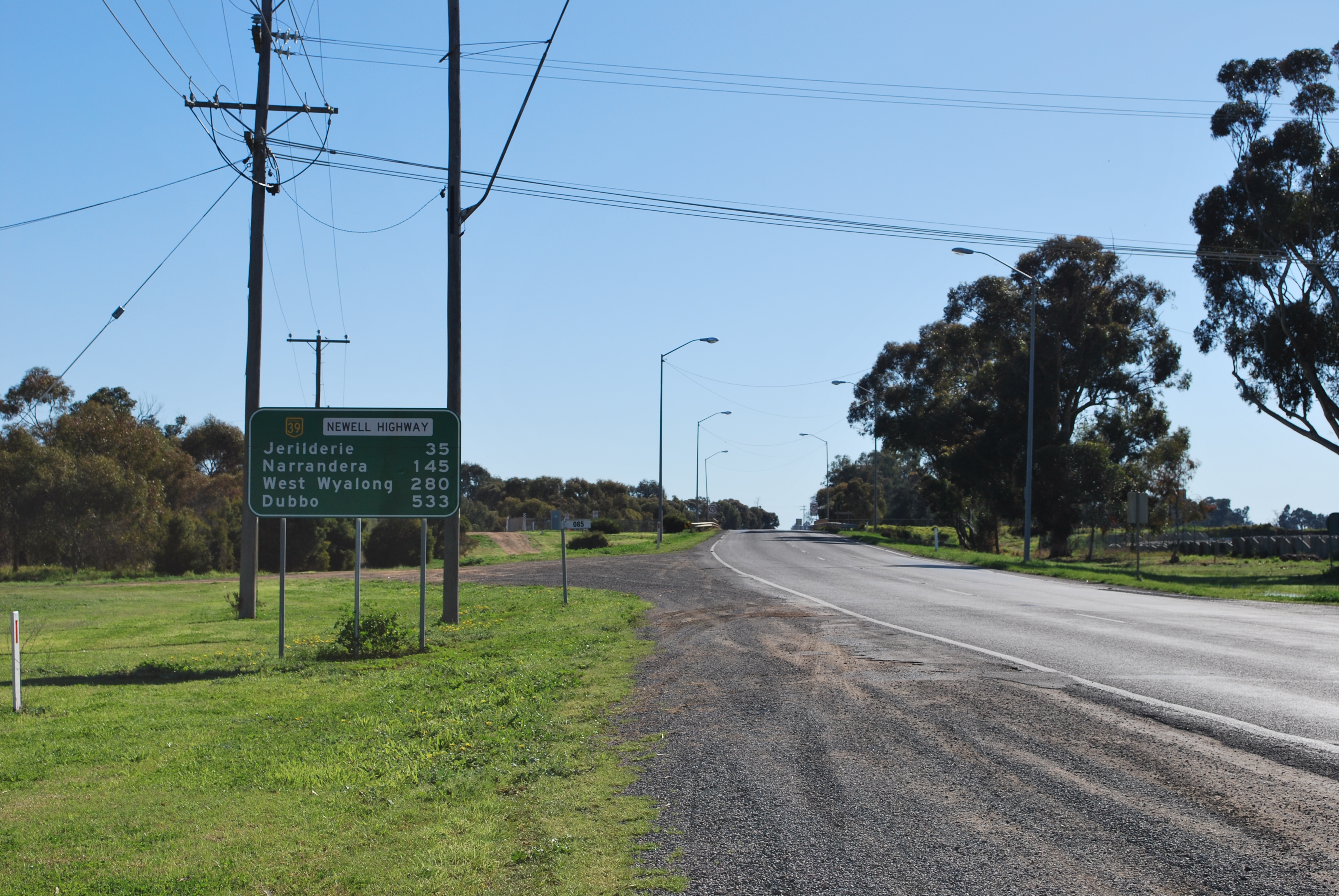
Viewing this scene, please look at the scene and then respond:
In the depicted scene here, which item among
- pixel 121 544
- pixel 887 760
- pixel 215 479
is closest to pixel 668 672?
pixel 887 760

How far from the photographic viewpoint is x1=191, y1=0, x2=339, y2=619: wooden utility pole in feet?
67.9

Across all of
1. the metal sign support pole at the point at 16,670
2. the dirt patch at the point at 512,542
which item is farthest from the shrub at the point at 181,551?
the metal sign support pole at the point at 16,670

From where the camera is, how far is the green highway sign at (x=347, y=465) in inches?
552

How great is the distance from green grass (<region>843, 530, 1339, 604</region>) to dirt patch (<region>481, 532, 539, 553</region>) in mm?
25210

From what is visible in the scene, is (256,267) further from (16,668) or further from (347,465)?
(16,668)

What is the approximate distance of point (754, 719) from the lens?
28.2 ft

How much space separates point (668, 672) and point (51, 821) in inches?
264

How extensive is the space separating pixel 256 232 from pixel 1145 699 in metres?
19.3

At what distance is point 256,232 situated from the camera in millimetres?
21609

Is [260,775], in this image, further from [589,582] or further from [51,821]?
[589,582]

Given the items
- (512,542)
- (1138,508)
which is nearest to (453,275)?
(1138,508)

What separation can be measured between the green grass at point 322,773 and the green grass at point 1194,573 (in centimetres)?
1888

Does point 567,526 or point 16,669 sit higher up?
point 567,526

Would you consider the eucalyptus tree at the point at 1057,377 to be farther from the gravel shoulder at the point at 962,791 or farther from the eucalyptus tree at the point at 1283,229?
the gravel shoulder at the point at 962,791
